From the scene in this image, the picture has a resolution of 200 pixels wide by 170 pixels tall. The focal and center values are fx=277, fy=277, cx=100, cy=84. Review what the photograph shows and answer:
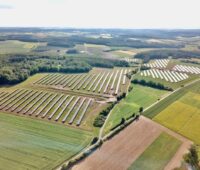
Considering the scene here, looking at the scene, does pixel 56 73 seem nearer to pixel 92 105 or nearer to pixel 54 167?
pixel 92 105

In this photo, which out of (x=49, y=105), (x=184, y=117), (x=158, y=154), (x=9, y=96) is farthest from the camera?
(x=9, y=96)

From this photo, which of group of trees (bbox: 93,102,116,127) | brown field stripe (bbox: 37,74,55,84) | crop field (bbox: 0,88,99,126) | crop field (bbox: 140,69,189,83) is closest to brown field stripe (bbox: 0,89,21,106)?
crop field (bbox: 0,88,99,126)

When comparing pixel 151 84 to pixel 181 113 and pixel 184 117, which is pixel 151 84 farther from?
pixel 184 117

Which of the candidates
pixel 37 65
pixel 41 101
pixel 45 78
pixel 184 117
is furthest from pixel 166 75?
pixel 37 65

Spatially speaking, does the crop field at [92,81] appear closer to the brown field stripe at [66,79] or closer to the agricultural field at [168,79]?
the brown field stripe at [66,79]

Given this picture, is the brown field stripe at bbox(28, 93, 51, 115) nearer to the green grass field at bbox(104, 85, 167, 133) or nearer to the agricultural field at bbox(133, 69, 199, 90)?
the green grass field at bbox(104, 85, 167, 133)

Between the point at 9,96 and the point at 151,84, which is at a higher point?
the point at 9,96

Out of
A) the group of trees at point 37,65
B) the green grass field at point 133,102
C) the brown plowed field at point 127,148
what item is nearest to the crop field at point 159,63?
the group of trees at point 37,65

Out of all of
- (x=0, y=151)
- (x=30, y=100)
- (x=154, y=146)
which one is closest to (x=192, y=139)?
(x=154, y=146)
